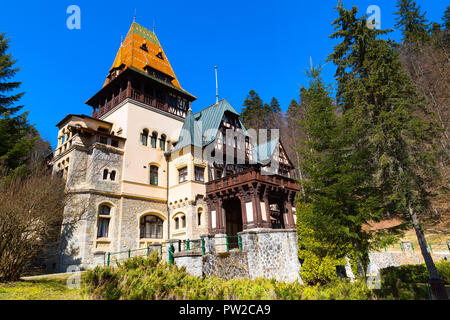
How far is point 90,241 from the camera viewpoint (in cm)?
1770

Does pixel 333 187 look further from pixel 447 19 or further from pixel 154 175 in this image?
pixel 447 19

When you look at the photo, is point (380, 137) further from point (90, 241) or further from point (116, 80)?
point (116, 80)

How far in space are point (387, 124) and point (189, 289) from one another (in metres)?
14.4

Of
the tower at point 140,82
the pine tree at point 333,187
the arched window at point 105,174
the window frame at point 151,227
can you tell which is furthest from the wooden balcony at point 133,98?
the pine tree at point 333,187

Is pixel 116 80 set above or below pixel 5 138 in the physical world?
above

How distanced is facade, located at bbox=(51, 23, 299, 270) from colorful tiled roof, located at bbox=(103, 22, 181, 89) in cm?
30

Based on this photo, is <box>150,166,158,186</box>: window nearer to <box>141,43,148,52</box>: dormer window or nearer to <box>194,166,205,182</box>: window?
<box>194,166,205,182</box>: window

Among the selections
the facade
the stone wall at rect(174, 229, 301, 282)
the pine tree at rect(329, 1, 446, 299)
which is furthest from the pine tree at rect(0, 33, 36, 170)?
the pine tree at rect(329, 1, 446, 299)

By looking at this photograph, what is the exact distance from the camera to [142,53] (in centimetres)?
2834

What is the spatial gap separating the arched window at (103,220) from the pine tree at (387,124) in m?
17.3

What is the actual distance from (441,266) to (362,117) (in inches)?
398

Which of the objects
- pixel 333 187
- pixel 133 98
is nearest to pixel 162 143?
pixel 133 98

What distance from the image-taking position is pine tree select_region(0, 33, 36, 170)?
1816 cm
